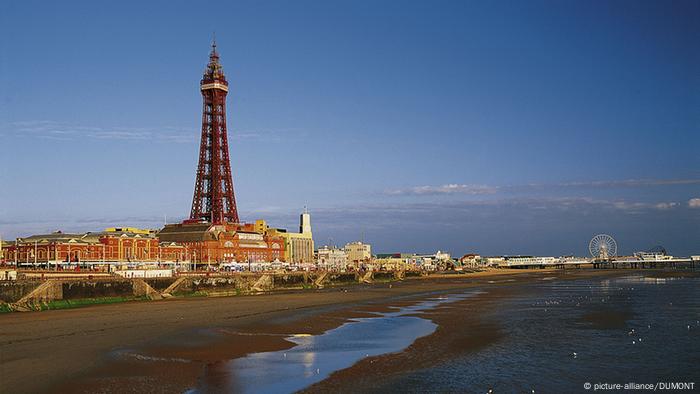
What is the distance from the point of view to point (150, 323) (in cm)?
3325

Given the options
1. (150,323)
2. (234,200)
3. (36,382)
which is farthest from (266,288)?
(234,200)

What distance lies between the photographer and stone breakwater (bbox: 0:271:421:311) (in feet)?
137

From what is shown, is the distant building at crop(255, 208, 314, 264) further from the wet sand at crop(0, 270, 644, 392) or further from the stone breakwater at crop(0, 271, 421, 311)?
the wet sand at crop(0, 270, 644, 392)

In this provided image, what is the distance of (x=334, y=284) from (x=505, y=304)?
146 ft

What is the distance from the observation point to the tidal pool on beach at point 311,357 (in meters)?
17.9

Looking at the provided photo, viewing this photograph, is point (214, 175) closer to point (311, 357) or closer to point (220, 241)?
point (220, 241)

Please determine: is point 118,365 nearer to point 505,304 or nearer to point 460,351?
point 460,351

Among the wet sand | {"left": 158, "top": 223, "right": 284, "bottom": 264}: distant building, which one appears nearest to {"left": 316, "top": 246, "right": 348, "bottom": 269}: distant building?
{"left": 158, "top": 223, "right": 284, "bottom": 264}: distant building

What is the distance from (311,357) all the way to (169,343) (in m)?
6.99

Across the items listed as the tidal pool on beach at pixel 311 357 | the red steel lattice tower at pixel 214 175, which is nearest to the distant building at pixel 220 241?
the red steel lattice tower at pixel 214 175

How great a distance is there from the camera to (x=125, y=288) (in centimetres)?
5225

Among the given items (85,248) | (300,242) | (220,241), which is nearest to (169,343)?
(85,248)

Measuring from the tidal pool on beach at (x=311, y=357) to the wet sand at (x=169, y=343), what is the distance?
0.51m

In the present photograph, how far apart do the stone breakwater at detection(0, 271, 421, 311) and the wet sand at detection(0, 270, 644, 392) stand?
10.8ft
